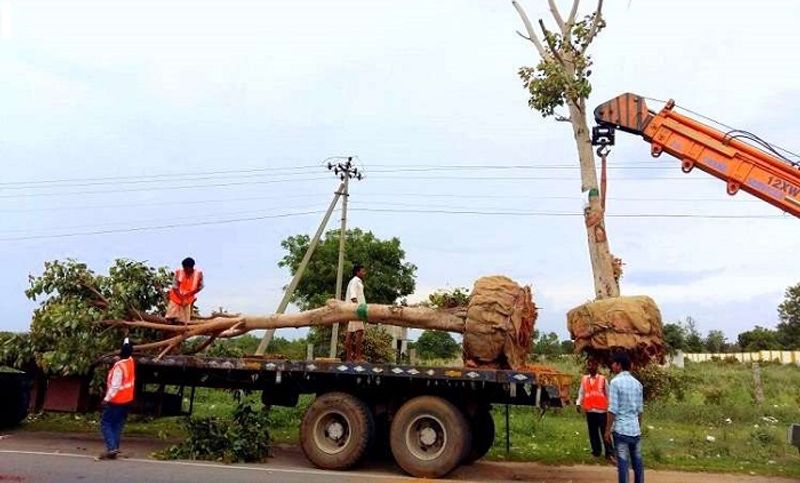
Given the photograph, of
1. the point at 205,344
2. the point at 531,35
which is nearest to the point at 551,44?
the point at 531,35

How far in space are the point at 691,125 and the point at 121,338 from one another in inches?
342

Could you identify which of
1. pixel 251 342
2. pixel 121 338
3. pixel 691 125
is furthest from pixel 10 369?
pixel 251 342

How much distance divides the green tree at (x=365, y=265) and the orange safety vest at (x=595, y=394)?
62.3ft

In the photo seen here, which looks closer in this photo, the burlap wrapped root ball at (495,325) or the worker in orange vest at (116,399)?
the burlap wrapped root ball at (495,325)

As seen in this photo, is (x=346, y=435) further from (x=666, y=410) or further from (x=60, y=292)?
(x=666, y=410)

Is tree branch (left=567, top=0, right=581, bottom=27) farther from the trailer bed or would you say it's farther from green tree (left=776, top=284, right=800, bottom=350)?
green tree (left=776, top=284, right=800, bottom=350)

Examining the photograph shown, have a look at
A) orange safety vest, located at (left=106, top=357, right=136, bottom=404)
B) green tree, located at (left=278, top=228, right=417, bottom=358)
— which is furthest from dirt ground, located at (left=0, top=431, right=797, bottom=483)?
green tree, located at (left=278, top=228, right=417, bottom=358)

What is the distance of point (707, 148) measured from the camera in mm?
10000

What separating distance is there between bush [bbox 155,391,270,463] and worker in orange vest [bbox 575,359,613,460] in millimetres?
4532

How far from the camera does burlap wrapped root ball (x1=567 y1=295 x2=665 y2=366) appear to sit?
8406 millimetres

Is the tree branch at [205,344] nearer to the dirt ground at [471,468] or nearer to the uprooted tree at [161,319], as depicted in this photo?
the uprooted tree at [161,319]

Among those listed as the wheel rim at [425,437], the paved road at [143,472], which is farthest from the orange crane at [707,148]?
the paved road at [143,472]

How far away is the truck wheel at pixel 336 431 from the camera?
28.4 feet

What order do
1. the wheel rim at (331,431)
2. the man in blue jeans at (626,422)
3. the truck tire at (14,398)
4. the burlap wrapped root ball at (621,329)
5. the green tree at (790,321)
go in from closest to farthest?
the man in blue jeans at (626,422), the burlap wrapped root ball at (621,329), the wheel rim at (331,431), the truck tire at (14,398), the green tree at (790,321)
